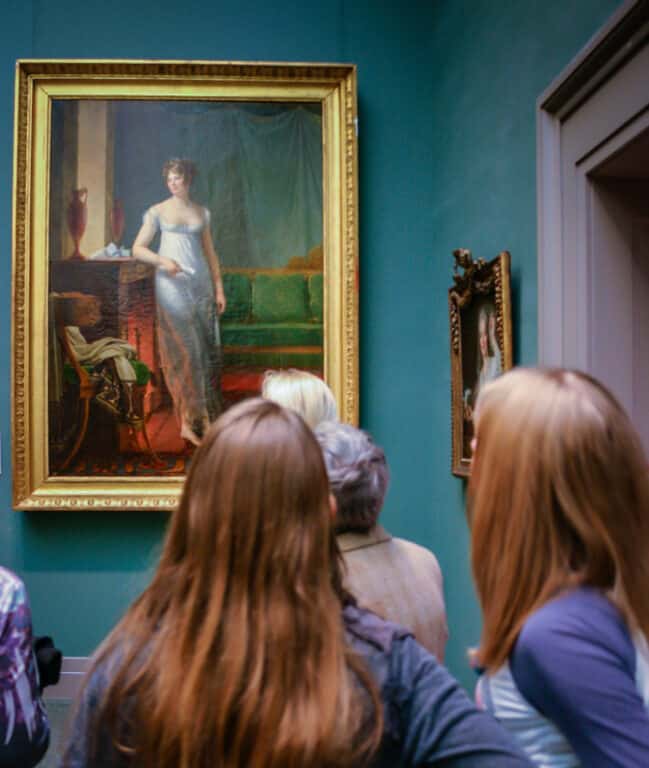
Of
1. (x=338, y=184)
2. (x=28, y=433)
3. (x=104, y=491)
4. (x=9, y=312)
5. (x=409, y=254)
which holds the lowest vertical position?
(x=104, y=491)

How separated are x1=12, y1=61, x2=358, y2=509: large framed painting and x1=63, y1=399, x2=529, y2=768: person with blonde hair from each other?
198 inches

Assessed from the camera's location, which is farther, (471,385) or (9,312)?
(9,312)

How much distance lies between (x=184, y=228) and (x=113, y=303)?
2.53 ft

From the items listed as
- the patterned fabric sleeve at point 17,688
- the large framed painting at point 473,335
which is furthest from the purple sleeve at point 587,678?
the large framed painting at point 473,335

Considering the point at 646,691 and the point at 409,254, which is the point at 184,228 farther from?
the point at 646,691

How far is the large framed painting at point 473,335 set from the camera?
4668mm

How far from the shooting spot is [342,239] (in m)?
6.62

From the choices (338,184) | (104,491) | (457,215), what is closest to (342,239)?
(338,184)

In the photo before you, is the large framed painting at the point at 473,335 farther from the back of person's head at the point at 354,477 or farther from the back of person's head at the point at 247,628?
the back of person's head at the point at 247,628

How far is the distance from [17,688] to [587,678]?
1860 mm

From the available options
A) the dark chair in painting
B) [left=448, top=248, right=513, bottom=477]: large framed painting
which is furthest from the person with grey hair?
the dark chair in painting

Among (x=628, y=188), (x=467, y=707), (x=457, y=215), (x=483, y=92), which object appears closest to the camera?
(x=467, y=707)

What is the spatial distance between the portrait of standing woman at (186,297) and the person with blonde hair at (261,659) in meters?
5.04

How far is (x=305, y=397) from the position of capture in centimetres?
381
